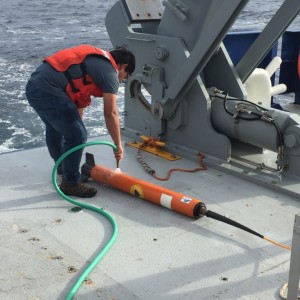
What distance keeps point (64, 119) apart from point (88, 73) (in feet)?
1.22

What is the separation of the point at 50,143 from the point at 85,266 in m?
1.45

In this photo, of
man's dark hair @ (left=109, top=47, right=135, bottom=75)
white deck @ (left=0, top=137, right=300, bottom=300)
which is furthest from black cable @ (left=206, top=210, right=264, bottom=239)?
man's dark hair @ (left=109, top=47, right=135, bottom=75)

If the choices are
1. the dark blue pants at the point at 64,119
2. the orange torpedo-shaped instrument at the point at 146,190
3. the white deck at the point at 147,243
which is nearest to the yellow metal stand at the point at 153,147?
the white deck at the point at 147,243

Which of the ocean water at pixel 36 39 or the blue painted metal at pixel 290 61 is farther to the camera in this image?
the ocean water at pixel 36 39

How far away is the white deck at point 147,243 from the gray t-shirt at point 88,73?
0.82 m

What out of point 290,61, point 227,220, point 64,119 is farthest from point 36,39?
point 227,220

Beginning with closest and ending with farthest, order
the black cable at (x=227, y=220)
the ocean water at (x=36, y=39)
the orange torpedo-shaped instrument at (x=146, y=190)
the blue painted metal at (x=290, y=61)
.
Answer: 1. the black cable at (x=227, y=220)
2. the orange torpedo-shaped instrument at (x=146, y=190)
3. the blue painted metal at (x=290, y=61)
4. the ocean water at (x=36, y=39)

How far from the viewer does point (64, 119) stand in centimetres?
360

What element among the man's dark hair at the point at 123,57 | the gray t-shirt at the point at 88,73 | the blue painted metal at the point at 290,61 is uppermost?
the man's dark hair at the point at 123,57

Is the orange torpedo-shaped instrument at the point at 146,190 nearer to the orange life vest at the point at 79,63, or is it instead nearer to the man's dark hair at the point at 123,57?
the orange life vest at the point at 79,63

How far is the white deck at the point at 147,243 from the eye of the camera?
264cm

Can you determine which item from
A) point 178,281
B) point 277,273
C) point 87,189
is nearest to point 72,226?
point 87,189

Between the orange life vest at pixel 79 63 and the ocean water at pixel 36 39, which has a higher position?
the orange life vest at pixel 79 63

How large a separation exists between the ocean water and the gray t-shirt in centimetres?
→ 538
